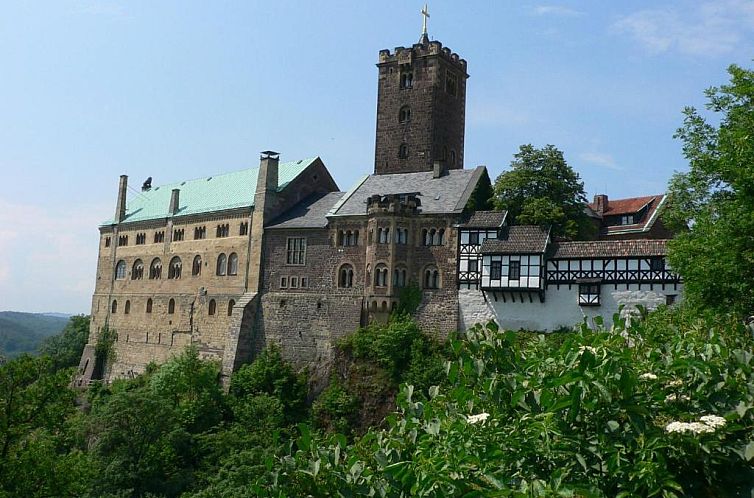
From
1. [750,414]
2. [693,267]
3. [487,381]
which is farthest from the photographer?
A: [693,267]

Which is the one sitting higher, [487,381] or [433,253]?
[433,253]

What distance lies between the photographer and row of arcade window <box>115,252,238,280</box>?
174 ft

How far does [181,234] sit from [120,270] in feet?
30.3

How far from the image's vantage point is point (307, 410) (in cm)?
4522

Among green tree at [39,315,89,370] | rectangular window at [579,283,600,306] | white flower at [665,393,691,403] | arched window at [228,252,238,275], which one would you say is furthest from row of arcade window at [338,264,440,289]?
green tree at [39,315,89,370]

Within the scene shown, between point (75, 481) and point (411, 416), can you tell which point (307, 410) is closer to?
point (75, 481)

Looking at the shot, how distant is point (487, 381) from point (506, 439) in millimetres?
1243

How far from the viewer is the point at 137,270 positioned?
203ft

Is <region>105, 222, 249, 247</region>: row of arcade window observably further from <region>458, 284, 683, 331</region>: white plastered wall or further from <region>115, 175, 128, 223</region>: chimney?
<region>458, 284, 683, 331</region>: white plastered wall

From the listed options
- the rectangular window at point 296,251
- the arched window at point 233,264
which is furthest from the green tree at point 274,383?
the arched window at point 233,264

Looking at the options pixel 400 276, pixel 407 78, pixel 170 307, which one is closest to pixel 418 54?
pixel 407 78

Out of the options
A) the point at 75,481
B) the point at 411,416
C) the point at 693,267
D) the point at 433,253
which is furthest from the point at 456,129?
the point at 411,416

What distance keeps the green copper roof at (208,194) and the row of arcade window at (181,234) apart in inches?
51.5

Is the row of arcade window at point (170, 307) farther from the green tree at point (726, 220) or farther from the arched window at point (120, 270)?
the green tree at point (726, 220)
